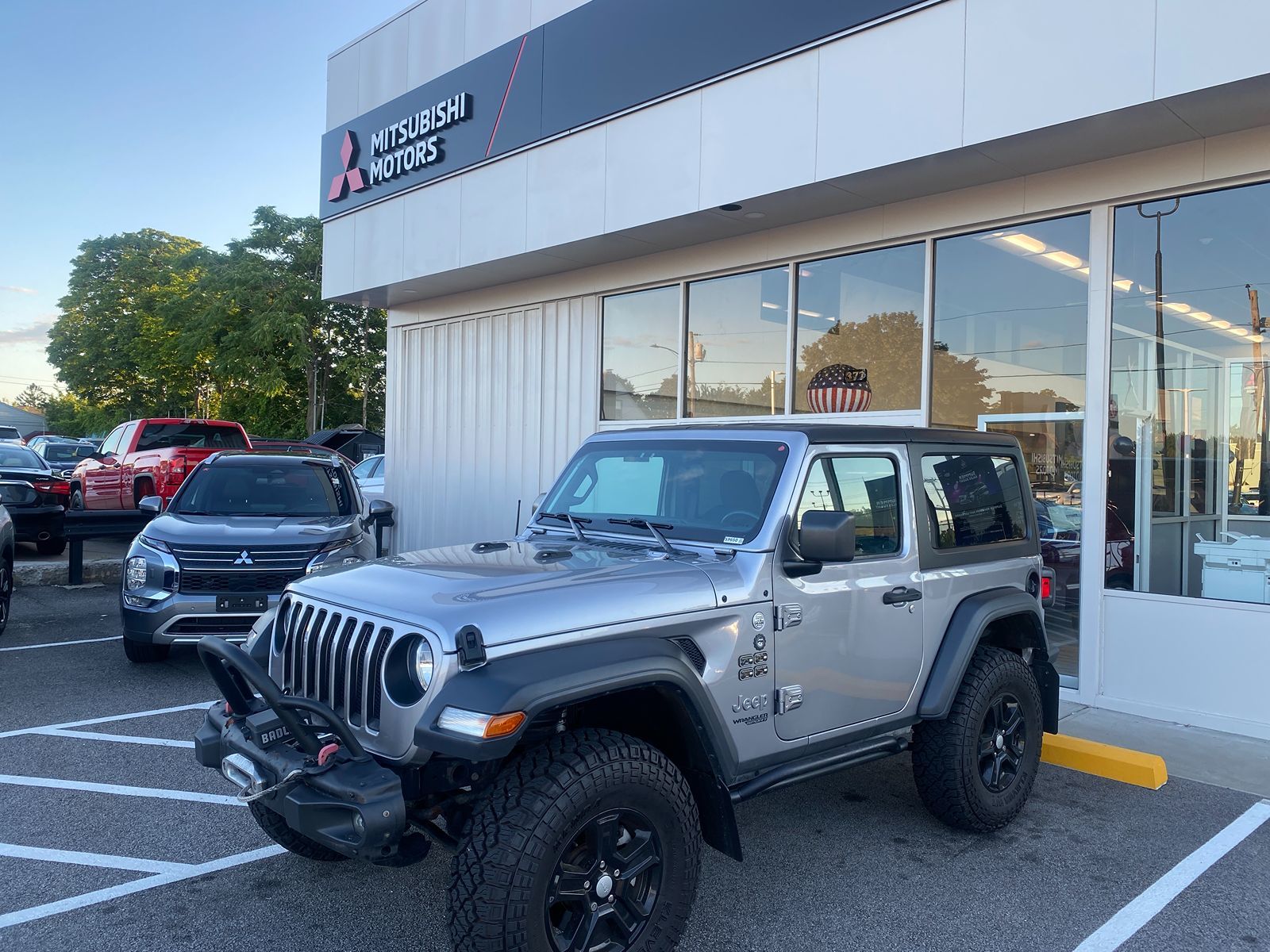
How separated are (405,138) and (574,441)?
4.64 meters

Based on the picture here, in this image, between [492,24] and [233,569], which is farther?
[492,24]

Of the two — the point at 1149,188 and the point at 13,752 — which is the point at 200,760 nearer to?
the point at 13,752

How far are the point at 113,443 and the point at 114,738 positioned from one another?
1193 centimetres

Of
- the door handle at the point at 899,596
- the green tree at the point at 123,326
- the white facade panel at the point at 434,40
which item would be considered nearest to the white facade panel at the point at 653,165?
the white facade panel at the point at 434,40

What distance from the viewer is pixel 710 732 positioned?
11.1 feet

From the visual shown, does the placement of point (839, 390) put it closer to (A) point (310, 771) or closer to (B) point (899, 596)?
(B) point (899, 596)

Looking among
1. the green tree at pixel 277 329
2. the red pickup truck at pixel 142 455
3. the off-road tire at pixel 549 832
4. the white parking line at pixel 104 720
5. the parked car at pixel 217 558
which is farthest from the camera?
the green tree at pixel 277 329

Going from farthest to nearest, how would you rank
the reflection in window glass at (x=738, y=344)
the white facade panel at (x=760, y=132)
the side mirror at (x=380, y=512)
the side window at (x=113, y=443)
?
the side window at (x=113, y=443)
the reflection in window glass at (x=738, y=344)
the side mirror at (x=380, y=512)
the white facade panel at (x=760, y=132)

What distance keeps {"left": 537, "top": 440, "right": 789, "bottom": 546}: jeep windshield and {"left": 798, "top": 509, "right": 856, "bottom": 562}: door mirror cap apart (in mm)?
275

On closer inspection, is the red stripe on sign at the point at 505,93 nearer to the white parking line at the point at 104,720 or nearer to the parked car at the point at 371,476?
the white parking line at the point at 104,720

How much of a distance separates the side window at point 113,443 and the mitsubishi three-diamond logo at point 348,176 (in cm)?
578

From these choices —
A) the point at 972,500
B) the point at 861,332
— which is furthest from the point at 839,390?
the point at 972,500

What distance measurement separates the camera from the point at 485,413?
12.7m

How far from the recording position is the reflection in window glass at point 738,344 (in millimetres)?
9477
